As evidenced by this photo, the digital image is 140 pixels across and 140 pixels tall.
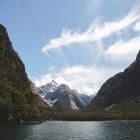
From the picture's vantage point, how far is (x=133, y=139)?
143 m

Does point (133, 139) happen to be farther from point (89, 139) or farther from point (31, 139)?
point (31, 139)

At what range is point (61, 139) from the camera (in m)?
141

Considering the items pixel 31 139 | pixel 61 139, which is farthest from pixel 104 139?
pixel 31 139

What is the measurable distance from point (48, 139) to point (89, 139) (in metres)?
17.3

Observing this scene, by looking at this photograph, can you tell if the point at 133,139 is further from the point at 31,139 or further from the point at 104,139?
the point at 31,139

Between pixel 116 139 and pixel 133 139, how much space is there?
7135 mm

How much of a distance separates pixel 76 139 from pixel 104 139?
11.8 meters

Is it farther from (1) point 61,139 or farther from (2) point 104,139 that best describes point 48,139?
(2) point 104,139

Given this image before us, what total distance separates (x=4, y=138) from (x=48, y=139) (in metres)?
17.9

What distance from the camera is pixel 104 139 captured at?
143125mm

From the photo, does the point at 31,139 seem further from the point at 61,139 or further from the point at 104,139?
the point at 104,139

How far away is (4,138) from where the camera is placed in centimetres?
13788

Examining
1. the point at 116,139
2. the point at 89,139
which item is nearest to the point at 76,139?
the point at 89,139

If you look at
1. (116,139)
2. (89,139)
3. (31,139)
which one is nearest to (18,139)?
(31,139)
